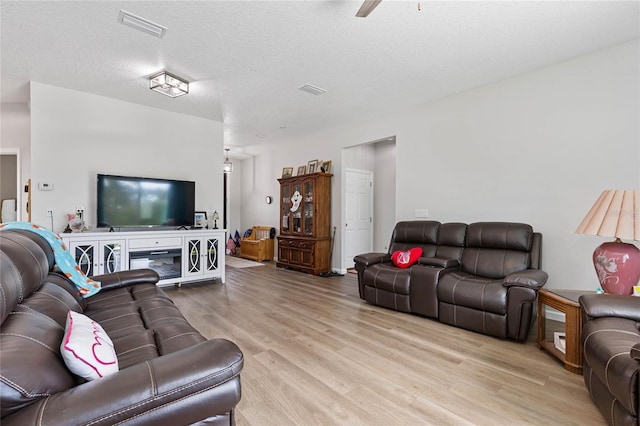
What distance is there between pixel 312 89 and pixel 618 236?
10.9 feet

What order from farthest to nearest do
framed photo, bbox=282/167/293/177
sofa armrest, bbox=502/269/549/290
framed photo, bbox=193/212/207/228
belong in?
framed photo, bbox=282/167/293/177 → framed photo, bbox=193/212/207/228 → sofa armrest, bbox=502/269/549/290

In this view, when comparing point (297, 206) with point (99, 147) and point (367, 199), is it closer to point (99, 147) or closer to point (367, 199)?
point (367, 199)

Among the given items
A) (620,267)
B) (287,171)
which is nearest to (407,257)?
(620,267)

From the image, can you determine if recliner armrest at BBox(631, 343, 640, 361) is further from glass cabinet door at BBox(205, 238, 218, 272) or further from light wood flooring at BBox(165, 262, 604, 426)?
glass cabinet door at BBox(205, 238, 218, 272)

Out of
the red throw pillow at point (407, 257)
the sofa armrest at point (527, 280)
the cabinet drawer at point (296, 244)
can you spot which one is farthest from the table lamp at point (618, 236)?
the cabinet drawer at point (296, 244)

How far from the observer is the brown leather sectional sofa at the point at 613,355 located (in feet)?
4.15

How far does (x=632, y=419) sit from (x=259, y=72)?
12.7 feet

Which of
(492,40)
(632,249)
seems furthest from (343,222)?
(632,249)

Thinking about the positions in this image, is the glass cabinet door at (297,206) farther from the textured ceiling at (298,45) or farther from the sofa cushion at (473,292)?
the sofa cushion at (473,292)

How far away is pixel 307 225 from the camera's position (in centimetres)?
585

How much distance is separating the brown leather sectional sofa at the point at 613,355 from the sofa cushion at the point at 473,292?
2.51 ft

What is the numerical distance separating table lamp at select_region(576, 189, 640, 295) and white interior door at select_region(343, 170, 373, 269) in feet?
12.6

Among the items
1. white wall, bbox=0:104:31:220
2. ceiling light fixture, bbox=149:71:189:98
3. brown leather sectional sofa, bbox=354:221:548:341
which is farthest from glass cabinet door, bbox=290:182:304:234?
white wall, bbox=0:104:31:220

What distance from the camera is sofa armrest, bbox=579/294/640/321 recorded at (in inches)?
68.2
